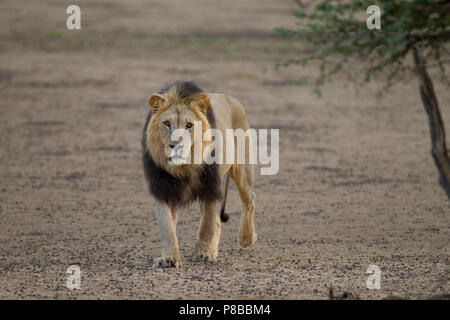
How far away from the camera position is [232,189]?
10.2 m

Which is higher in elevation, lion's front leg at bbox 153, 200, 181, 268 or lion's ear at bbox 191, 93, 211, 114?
lion's ear at bbox 191, 93, 211, 114

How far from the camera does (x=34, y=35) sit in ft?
79.2

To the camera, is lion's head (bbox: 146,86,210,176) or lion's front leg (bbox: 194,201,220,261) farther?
lion's front leg (bbox: 194,201,220,261)

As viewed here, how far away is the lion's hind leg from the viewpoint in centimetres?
717

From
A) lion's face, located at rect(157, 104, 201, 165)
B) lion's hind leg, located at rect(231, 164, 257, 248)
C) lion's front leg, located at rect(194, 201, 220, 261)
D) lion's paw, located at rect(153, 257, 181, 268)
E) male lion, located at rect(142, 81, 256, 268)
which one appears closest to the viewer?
lion's face, located at rect(157, 104, 201, 165)

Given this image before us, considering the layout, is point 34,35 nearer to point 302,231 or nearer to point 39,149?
point 39,149

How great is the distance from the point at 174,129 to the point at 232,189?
4444 mm

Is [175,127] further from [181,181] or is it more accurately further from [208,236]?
[208,236]

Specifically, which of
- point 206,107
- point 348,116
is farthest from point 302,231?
point 348,116

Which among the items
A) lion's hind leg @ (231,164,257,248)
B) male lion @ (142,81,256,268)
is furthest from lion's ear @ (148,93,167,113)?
lion's hind leg @ (231,164,257,248)

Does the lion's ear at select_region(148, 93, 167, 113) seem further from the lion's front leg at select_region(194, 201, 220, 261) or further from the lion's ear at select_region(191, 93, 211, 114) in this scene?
the lion's front leg at select_region(194, 201, 220, 261)

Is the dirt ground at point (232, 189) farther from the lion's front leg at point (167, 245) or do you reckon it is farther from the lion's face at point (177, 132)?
the lion's face at point (177, 132)

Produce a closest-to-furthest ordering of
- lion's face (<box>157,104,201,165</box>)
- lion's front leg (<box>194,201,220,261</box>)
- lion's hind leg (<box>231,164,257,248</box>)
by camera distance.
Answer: lion's face (<box>157,104,201,165</box>)
lion's front leg (<box>194,201,220,261</box>)
lion's hind leg (<box>231,164,257,248</box>)

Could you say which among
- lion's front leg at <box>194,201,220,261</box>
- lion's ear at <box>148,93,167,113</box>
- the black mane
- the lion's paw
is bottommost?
the lion's paw
